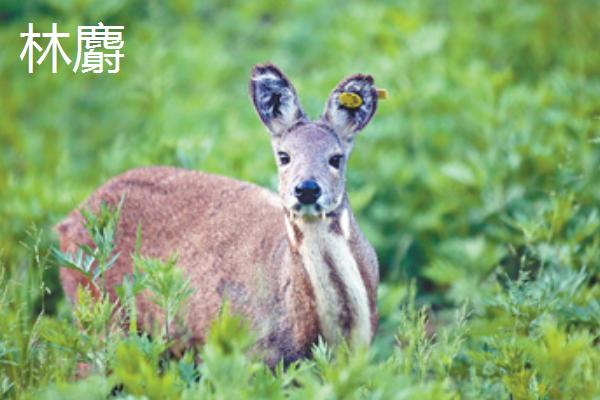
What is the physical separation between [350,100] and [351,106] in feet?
0.14

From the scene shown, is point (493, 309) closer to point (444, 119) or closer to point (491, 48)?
point (444, 119)

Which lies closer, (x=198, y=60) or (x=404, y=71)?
(x=404, y=71)

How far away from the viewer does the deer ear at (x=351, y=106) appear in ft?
19.1

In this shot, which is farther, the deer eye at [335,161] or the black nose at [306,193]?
the deer eye at [335,161]

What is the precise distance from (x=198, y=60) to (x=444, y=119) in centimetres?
330

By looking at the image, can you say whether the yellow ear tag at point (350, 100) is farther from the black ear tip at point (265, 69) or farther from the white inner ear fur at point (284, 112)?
the black ear tip at point (265, 69)

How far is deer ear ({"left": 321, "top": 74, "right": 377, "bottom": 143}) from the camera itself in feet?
19.1

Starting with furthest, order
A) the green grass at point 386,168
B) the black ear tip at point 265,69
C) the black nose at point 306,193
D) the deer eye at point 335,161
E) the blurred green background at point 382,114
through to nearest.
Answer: the blurred green background at point 382,114
the black ear tip at point 265,69
the deer eye at point 335,161
the black nose at point 306,193
the green grass at point 386,168

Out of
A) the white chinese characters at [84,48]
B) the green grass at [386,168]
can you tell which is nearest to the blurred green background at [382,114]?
the green grass at [386,168]

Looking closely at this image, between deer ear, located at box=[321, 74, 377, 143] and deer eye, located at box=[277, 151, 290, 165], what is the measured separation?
338 millimetres

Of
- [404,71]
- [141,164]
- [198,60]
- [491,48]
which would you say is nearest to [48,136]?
[198,60]

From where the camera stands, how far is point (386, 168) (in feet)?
28.4

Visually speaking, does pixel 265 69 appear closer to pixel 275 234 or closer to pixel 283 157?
pixel 283 157

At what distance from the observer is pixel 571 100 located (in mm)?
8789
